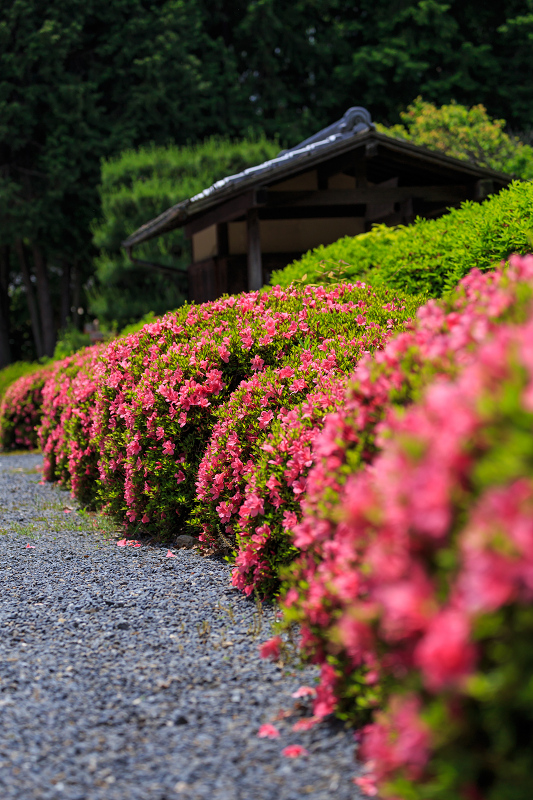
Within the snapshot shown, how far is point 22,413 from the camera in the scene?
14.7 metres

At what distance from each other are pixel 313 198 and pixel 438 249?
18.8 ft

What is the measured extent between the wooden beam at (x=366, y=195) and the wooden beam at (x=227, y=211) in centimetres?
29

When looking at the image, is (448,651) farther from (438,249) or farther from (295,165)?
(295,165)

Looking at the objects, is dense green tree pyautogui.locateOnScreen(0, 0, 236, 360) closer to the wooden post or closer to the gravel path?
the wooden post

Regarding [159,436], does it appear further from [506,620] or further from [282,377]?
[506,620]

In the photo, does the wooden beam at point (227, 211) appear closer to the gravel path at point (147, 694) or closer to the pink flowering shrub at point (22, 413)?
the pink flowering shrub at point (22, 413)

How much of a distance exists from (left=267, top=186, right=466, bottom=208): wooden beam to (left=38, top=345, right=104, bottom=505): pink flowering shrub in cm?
400

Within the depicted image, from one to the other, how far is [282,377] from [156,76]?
2309cm

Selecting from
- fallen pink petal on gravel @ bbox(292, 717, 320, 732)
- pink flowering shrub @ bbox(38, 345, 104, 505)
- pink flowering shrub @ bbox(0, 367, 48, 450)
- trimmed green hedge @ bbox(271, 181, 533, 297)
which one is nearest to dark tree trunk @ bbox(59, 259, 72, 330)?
pink flowering shrub @ bbox(0, 367, 48, 450)

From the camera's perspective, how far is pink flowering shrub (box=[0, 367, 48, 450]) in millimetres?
14086

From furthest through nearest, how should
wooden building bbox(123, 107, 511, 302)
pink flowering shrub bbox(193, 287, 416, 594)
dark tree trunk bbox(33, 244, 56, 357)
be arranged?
dark tree trunk bbox(33, 244, 56, 357) → wooden building bbox(123, 107, 511, 302) → pink flowering shrub bbox(193, 287, 416, 594)

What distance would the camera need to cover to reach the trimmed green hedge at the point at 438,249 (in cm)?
564

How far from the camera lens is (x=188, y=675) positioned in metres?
3.19

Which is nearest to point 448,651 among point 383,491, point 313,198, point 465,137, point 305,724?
point 383,491
